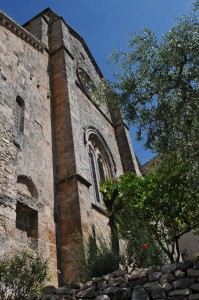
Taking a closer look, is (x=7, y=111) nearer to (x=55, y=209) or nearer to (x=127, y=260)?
(x=55, y=209)

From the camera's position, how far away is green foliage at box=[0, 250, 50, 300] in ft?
17.5

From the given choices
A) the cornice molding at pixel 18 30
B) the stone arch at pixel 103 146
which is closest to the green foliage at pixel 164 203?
the stone arch at pixel 103 146

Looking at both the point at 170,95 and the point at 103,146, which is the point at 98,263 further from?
the point at 103,146

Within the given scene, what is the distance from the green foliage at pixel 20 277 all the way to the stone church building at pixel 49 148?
0.55 metres

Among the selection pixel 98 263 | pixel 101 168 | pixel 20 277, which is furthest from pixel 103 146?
pixel 20 277

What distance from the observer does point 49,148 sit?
11727 mm

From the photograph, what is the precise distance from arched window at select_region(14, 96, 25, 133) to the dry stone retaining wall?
605cm

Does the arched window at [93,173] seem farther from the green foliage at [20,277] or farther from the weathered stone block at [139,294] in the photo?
the weathered stone block at [139,294]

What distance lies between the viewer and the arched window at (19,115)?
34.7ft

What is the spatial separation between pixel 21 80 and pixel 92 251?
24.8ft

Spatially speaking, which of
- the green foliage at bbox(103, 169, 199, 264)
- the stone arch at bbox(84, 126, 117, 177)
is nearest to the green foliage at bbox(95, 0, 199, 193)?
the green foliage at bbox(103, 169, 199, 264)

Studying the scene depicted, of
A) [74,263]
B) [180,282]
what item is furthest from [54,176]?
[180,282]

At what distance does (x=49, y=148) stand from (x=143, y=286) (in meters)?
7.37

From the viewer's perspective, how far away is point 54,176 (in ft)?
36.1
